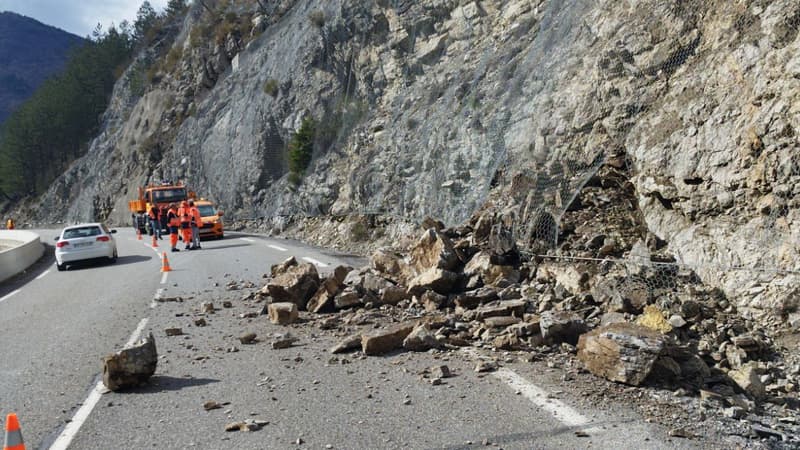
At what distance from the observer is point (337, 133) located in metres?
29.7

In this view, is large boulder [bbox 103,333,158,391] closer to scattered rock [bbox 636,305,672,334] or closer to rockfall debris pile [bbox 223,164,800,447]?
rockfall debris pile [bbox 223,164,800,447]

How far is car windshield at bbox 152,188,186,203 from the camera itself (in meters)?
29.5

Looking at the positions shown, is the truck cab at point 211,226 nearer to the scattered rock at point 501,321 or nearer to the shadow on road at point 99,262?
the shadow on road at point 99,262

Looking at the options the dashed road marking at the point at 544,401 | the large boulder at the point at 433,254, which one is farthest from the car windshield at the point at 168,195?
the dashed road marking at the point at 544,401

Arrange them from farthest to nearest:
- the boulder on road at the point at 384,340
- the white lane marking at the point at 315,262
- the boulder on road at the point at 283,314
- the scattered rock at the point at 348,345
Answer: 1. the white lane marking at the point at 315,262
2. the boulder on road at the point at 283,314
3. the scattered rock at the point at 348,345
4. the boulder on road at the point at 384,340

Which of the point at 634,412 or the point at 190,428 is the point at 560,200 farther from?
the point at 190,428

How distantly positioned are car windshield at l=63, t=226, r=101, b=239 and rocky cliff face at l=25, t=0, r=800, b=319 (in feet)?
27.8

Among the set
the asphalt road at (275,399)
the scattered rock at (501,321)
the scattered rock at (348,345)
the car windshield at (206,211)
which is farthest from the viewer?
the car windshield at (206,211)

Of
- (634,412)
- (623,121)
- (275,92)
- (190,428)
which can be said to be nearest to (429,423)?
(634,412)

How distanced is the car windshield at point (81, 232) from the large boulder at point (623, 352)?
16.6 metres

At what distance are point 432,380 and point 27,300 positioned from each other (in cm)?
1041

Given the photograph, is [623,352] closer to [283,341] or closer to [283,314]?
[283,341]

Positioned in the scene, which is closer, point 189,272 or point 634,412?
point 634,412

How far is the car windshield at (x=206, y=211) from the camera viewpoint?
25.6m
